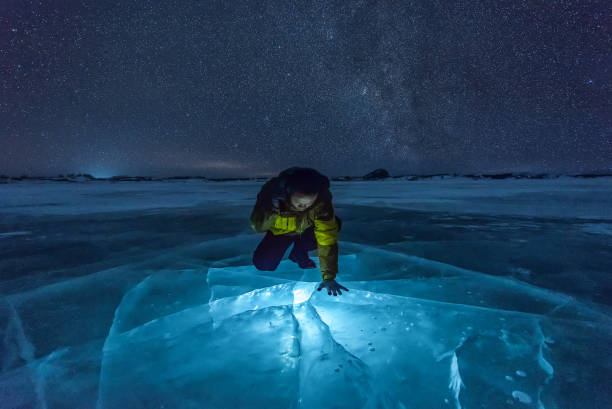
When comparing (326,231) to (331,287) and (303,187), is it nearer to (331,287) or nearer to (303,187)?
(331,287)

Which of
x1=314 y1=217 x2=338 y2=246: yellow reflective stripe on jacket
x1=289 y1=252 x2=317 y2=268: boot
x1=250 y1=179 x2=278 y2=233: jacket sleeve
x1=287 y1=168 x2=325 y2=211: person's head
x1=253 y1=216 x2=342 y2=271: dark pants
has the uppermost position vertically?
x1=287 y1=168 x2=325 y2=211: person's head

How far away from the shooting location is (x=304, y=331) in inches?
63.9

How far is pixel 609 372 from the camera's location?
1274mm

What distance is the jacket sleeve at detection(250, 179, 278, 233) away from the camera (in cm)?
197

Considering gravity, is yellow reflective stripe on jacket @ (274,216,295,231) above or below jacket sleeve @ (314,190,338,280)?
above

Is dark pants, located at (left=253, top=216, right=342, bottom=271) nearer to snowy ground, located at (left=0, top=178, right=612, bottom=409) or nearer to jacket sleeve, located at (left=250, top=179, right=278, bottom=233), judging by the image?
snowy ground, located at (left=0, top=178, right=612, bottom=409)

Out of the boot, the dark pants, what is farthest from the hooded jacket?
the boot

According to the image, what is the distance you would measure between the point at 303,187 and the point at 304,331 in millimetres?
856

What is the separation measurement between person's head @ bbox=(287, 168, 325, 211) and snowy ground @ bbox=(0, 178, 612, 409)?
29.5 inches

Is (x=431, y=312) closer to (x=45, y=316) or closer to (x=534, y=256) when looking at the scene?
(x=534, y=256)

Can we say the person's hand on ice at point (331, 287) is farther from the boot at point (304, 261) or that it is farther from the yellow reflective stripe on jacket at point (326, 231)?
the boot at point (304, 261)

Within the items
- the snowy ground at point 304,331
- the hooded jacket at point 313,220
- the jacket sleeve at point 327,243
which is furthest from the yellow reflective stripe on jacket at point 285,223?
the snowy ground at point 304,331

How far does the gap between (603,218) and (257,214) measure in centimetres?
711

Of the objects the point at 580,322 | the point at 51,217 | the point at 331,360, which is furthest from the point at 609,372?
the point at 51,217
